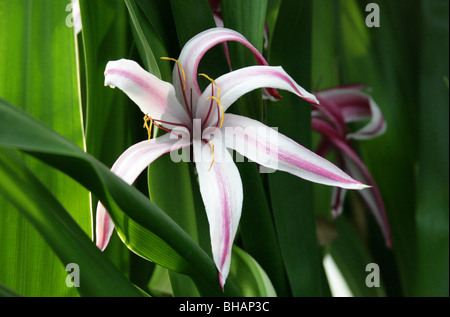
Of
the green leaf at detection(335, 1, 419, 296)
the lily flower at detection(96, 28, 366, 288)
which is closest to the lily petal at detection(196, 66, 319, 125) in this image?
the lily flower at detection(96, 28, 366, 288)

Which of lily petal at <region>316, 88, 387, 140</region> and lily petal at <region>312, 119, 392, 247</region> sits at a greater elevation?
lily petal at <region>316, 88, 387, 140</region>

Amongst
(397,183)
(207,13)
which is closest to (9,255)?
(207,13)

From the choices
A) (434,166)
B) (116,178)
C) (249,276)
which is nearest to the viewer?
(116,178)

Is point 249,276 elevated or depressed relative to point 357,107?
depressed

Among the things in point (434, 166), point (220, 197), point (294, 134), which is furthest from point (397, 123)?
point (220, 197)

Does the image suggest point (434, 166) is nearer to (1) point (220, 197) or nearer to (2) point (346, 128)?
(2) point (346, 128)

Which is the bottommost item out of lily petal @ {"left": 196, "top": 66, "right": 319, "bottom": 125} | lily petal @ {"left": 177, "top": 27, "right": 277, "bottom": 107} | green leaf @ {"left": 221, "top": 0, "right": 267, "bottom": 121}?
lily petal @ {"left": 196, "top": 66, "right": 319, "bottom": 125}

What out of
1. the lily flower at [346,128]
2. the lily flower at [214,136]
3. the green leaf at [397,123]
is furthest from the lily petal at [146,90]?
the green leaf at [397,123]

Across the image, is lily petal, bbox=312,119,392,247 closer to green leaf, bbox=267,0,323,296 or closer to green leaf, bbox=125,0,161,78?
green leaf, bbox=267,0,323,296
